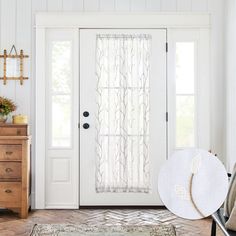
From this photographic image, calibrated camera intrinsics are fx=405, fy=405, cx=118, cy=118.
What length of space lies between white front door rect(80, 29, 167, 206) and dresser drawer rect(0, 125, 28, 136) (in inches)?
25.0

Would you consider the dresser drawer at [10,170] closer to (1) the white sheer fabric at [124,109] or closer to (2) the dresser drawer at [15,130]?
(2) the dresser drawer at [15,130]

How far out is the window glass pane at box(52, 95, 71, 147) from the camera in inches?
178

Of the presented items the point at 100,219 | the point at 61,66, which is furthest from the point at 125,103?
the point at 100,219

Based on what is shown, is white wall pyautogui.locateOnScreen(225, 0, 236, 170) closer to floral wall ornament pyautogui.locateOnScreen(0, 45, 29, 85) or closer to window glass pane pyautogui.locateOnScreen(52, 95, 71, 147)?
window glass pane pyautogui.locateOnScreen(52, 95, 71, 147)

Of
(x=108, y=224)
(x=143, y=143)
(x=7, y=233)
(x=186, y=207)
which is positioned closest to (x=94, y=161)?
(x=143, y=143)

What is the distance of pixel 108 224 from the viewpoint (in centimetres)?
386

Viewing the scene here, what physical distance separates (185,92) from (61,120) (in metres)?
1.41

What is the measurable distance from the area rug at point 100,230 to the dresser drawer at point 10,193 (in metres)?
0.49

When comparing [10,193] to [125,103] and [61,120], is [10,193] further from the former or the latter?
[125,103]

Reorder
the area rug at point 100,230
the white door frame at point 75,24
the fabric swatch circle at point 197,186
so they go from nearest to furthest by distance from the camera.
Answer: the fabric swatch circle at point 197,186
the area rug at point 100,230
the white door frame at point 75,24

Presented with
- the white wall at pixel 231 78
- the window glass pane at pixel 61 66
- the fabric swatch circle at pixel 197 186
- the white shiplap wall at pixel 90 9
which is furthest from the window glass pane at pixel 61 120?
the fabric swatch circle at pixel 197 186

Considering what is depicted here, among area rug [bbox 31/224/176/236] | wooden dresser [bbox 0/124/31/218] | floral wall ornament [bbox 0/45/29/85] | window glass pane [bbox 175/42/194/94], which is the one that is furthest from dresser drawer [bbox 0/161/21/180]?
window glass pane [bbox 175/42/194/94]

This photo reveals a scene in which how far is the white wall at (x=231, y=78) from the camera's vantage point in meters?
4.11

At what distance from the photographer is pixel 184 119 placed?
14.8ft
